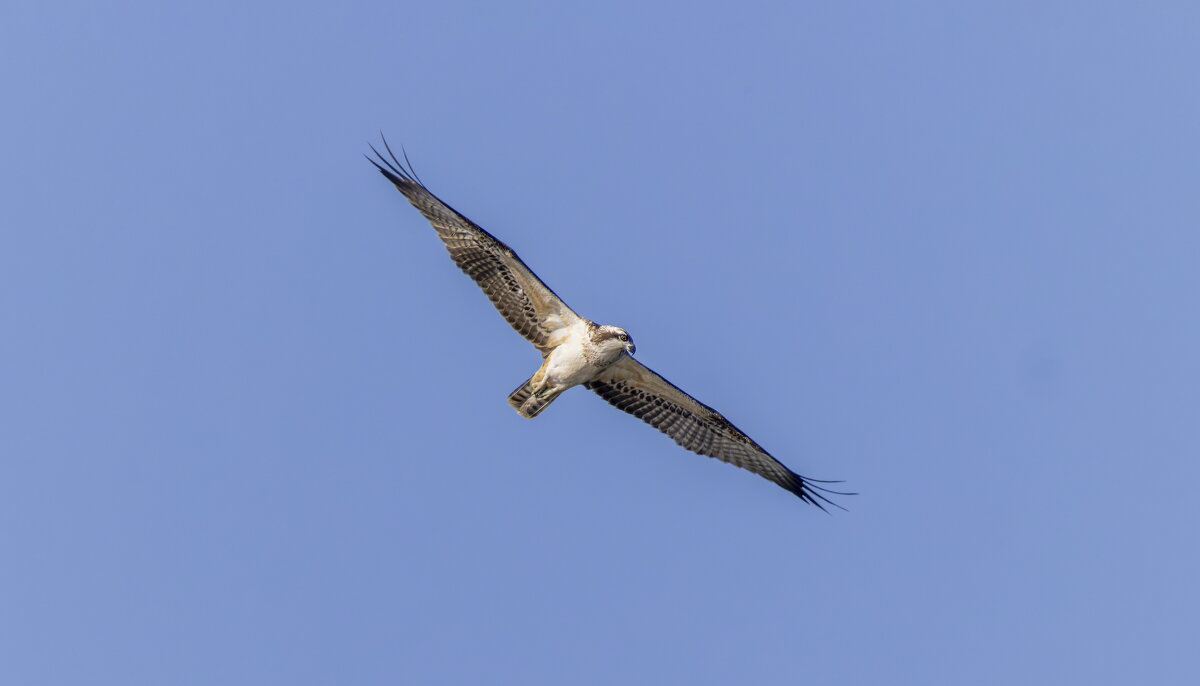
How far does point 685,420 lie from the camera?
76.5 ft

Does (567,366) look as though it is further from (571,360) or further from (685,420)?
(685,420)

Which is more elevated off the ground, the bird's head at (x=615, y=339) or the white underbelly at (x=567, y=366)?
the bird's head at (x=615, y=339)

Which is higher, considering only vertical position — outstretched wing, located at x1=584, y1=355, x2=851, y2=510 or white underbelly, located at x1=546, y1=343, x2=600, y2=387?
outstretched wing, located at x1=584, y1=355, x2=851, y2=510

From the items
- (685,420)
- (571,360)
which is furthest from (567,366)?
(685,420)

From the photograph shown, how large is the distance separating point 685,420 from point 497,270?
4.14 meters

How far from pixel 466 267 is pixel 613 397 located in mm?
3336

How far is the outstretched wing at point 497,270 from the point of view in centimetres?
2153

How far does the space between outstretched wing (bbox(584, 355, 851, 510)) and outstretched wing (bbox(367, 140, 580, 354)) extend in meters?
1.26

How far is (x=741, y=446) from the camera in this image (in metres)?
23.5

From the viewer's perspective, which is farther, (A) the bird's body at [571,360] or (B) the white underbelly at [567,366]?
(B) the white underbelly at [567,366]

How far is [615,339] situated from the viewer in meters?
21.3

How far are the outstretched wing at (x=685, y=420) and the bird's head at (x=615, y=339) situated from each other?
0.96m

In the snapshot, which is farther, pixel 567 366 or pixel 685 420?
pixel 685 420

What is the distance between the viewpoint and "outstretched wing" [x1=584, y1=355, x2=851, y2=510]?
22750 mm
